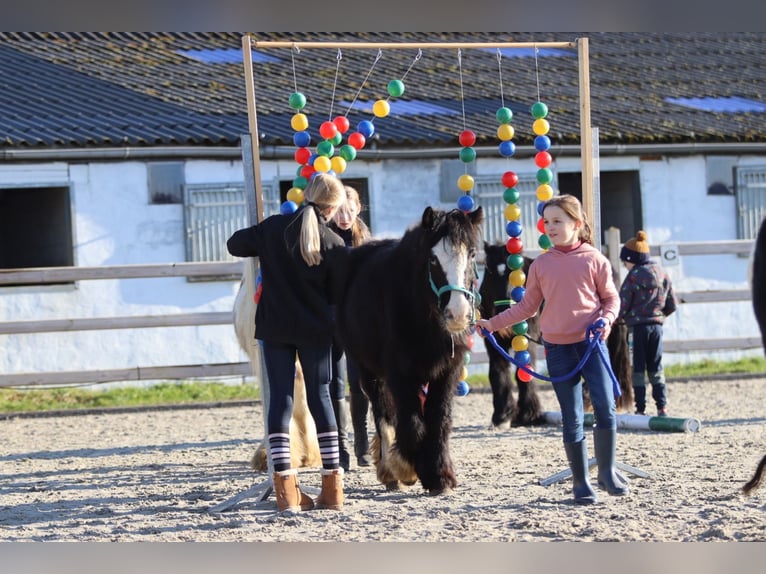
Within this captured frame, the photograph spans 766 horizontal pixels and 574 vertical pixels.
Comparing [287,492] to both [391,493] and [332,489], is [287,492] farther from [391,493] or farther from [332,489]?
[391,493]

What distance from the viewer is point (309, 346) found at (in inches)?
219

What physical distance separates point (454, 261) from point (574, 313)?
2.08ft

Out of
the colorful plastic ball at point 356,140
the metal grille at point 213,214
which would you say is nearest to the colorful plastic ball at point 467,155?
the colorful plastic ball at point 356,140

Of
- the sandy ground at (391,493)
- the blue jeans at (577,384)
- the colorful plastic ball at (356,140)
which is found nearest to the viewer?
the sandy ground at (391,493)

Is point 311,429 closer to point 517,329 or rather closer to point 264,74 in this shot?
point 517,329

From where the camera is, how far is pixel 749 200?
15.4 meters

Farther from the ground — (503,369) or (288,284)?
(288,284)

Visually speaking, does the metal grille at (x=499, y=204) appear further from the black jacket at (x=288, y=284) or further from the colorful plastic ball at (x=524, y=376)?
the black jacket at (x=288, y=284)

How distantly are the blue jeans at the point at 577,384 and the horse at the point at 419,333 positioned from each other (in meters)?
0.48

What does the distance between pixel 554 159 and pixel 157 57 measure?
5.85 metres

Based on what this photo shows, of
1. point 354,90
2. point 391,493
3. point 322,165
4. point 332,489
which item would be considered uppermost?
point 354,90

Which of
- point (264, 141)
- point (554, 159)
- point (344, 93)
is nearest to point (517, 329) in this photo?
point (264, 141)

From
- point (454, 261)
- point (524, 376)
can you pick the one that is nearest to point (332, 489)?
point (454, 261)

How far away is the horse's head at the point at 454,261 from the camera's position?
5344 mm
